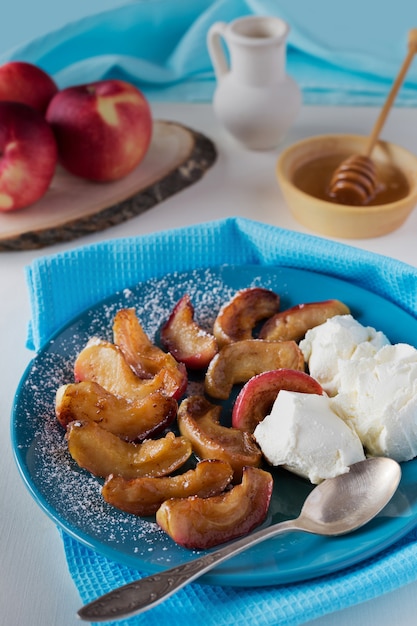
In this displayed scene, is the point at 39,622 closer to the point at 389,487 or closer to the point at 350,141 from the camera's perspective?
the point at 389,487

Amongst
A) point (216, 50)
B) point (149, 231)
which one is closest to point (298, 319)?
point (149, 231)

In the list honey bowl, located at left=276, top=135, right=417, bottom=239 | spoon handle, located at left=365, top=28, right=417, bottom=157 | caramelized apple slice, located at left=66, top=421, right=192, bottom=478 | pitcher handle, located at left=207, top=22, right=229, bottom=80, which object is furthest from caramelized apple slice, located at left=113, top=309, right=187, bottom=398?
pitcher handle, located at left=207, top=22, right=229, bottom=80

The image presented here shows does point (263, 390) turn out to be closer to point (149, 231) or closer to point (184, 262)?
point (184, 262)

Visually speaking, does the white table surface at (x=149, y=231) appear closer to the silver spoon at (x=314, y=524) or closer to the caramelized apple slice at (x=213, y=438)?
the silver spoon at (x=314, y=524)

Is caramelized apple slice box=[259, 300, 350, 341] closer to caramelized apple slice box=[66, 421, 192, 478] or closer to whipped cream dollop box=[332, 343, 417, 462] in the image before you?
whipped cream dollop box=[332, 343, 417, 462]

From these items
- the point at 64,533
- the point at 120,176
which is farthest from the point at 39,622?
the point at 120,176
